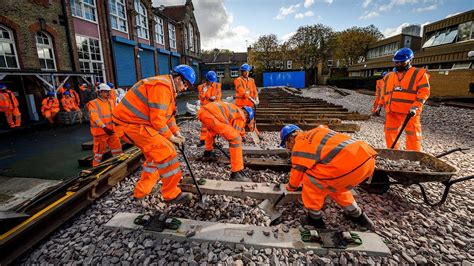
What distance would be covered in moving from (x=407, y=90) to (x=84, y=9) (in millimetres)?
17978

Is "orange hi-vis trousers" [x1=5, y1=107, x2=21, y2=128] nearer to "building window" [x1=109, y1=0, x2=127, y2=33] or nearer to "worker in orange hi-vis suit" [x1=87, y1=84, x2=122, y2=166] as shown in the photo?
"worker in orange hi-vis suit" [x1=87, y1=84, x2=122, y2=166]

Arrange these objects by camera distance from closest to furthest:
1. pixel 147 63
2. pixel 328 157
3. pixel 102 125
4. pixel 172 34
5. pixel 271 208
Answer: pixel 328 157
pixel 271 208
pixel 102 125
pixel 147 63
pixel 172 34

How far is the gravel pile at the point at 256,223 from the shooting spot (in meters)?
2.19

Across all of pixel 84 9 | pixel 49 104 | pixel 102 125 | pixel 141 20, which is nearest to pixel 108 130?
pixel 102 125

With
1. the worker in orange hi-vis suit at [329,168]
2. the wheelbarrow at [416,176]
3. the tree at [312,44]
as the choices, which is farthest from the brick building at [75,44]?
the tree at [312,44]

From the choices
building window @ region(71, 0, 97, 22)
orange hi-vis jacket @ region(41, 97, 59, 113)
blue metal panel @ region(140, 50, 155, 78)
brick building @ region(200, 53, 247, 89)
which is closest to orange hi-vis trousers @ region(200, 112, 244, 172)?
orange hi-vis jacket @ region(41, 97, 59, 113)

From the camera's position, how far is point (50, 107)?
1053 centimetres

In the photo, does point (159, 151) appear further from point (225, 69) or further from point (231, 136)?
point (225, 69)

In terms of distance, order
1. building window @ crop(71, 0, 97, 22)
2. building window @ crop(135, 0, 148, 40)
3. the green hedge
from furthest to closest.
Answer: the green hedge < building window @ crop(135, 0, 148, 40) < building window @ crop(71, 0, 97, 22)

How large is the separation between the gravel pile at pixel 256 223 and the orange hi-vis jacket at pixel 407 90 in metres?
1.45

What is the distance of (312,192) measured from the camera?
8.27 ft

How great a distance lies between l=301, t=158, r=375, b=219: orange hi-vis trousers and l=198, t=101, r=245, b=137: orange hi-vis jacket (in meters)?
1.67

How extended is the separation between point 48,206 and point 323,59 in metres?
39.0

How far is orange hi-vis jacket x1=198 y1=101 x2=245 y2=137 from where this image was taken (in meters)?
3.73
